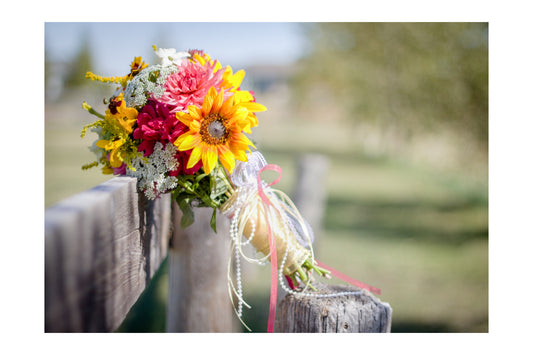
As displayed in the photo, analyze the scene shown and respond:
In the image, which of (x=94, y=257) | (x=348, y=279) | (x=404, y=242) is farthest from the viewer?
(x=404, y=242)

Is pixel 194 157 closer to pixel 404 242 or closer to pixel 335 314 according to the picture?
pixel 335 314

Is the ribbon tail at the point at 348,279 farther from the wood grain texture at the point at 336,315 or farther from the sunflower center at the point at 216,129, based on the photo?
the sunflower center at the point at 216,129

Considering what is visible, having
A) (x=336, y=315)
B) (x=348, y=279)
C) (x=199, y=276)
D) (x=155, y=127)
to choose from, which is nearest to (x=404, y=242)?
(x=199, y=276)

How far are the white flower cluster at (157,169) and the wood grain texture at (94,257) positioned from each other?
0.18ft

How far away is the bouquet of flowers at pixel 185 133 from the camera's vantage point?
150cm

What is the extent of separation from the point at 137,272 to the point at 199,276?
3.04 feet

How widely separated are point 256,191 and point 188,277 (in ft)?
3.25

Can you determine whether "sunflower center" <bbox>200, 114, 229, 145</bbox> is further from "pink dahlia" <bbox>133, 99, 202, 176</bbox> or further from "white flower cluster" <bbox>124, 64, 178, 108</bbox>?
"white flower cluster" <bbox>124, 64, 178, 108</bbox>

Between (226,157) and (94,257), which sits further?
(226,157)

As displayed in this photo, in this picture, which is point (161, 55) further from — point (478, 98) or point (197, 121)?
point (478, 98)

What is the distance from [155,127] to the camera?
1.50m

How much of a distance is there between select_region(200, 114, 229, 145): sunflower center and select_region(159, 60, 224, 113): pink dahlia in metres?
0.07

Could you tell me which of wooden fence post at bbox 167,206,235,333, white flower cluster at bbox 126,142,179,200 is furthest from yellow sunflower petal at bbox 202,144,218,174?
wooden fence post at bbox 167,206,235,333

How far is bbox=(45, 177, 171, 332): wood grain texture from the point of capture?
1.04 metres
